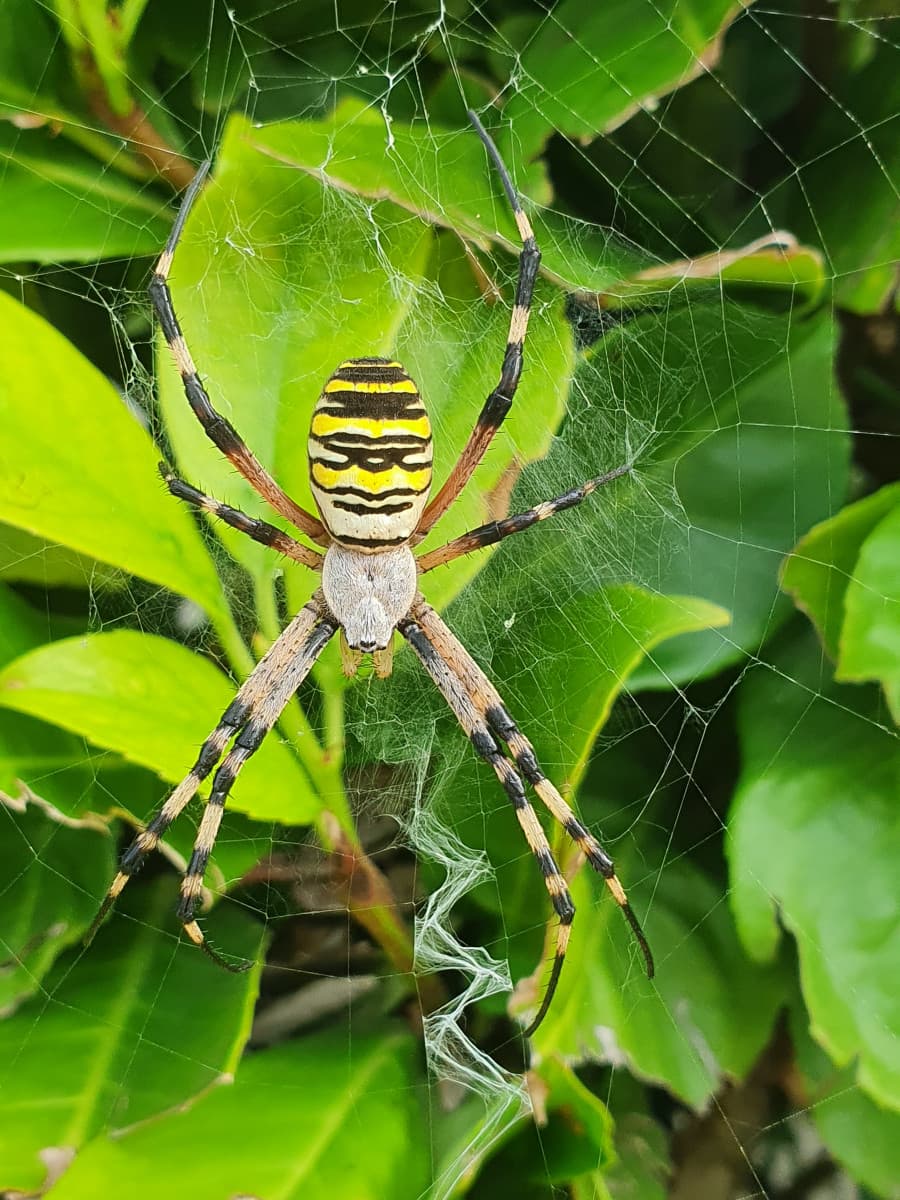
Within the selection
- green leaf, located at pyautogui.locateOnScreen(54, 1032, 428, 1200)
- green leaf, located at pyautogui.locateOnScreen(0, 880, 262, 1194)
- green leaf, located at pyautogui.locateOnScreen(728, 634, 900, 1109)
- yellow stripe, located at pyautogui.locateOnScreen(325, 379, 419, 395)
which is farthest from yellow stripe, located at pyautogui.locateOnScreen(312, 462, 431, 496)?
green leaf, located at pyautogui.locateOnScreen(54, 1032, 428, 1200)

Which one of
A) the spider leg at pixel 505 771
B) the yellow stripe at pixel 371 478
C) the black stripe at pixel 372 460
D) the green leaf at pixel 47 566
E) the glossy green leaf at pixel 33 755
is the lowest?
the spider leg at pixel 505 771

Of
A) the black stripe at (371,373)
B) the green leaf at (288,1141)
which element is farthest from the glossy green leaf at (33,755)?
the black stripe at (371,373)

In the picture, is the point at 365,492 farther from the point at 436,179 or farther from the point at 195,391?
the point at 436,179

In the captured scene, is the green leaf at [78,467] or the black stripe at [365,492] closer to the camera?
the green leaf at [78,467]

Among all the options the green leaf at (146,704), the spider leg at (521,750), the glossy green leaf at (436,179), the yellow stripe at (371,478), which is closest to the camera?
the green leaf at (146,704)

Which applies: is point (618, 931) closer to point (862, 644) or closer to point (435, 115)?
point (862, 644)

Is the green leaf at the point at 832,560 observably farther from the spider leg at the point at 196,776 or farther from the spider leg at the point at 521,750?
the spider leg at the point at 196,776
